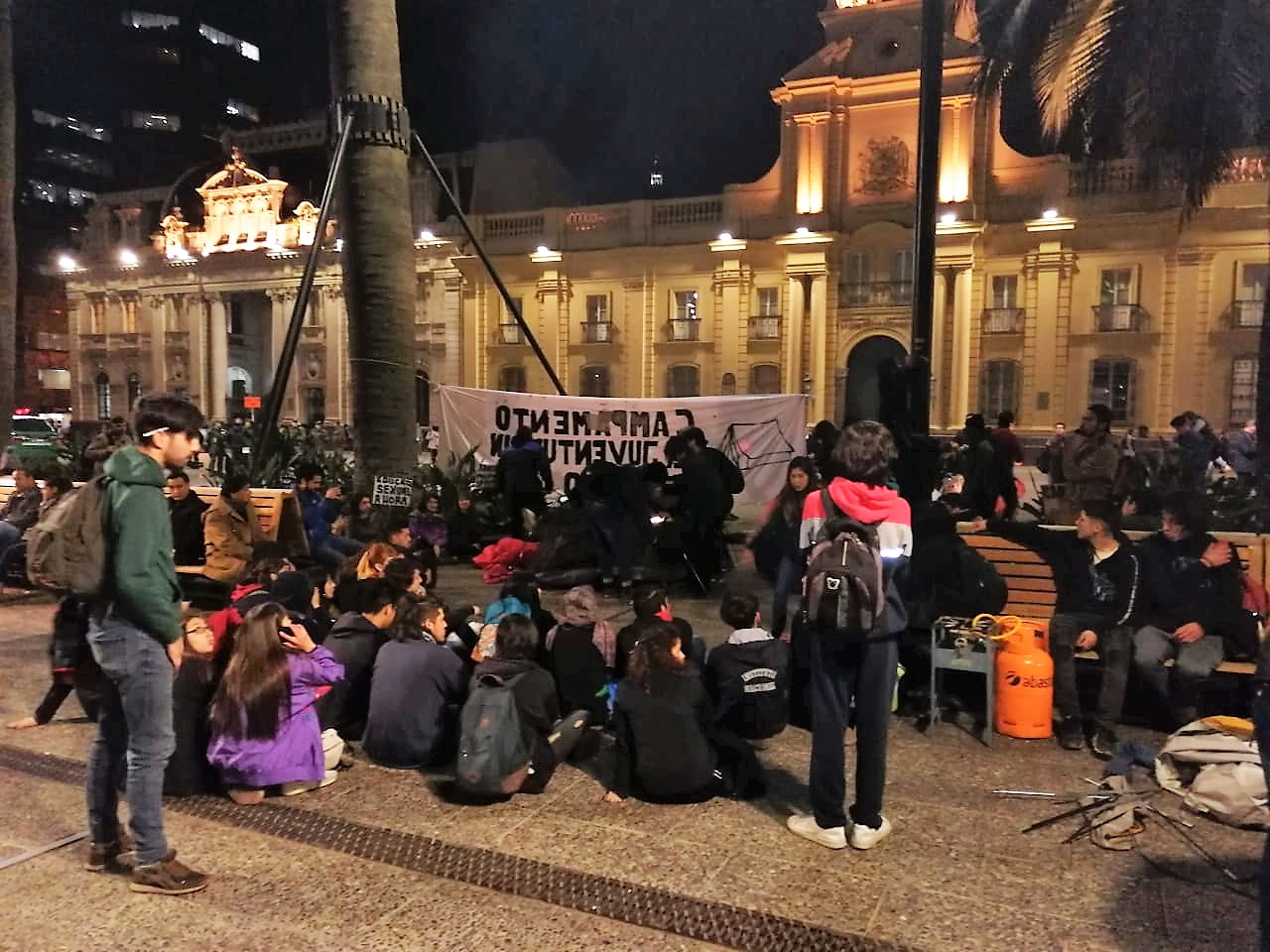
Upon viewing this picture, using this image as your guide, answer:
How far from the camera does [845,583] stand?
367cm

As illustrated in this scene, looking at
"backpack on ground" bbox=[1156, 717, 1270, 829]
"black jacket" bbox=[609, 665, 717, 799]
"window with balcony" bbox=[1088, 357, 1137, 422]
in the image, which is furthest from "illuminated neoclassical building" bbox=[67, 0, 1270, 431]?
"black jacket" bbox=[609, 665, 717, 799]

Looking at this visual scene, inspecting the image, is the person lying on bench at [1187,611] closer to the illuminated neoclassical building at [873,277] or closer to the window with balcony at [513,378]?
the illuminated neoclassical building at [873,277]

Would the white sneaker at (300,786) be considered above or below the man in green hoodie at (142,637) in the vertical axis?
below

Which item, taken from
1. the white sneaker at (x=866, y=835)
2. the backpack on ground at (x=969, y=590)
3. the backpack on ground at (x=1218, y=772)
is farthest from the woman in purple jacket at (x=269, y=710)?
the backpack on ground at (x=1218, y=772)

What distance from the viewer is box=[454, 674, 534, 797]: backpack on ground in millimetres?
4309

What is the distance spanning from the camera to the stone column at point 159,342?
169ft

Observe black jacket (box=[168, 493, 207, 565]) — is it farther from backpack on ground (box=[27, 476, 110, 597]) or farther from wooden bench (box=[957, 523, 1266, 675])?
wooden bench (box=[957, 523, 1266, 675])

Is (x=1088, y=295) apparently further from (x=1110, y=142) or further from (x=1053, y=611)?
(x=1053, y=611)

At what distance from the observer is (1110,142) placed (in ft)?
42.8

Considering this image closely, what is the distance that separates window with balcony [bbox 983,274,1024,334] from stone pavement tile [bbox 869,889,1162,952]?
30769 mm

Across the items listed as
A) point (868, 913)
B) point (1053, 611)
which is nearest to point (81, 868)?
point (868, 913)

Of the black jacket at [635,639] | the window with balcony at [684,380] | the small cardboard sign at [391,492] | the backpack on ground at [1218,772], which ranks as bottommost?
the backpack on ground at [1218,772]

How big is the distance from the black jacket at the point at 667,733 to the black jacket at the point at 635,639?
18.0 inches

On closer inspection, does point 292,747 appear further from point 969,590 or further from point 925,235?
point 925,235
